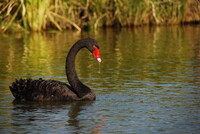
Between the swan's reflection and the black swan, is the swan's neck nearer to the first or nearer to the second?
the black swan

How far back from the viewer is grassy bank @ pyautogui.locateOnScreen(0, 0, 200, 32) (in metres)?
20.1

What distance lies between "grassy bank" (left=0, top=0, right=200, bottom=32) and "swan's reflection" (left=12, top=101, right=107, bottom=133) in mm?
10804

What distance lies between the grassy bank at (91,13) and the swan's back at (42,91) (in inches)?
407

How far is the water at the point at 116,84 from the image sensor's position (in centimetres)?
699

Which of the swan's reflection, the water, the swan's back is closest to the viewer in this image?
the swan's reflection

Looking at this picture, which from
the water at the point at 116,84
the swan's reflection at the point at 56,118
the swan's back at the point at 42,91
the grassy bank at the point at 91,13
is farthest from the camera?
the grassy bank at the point at 91,13

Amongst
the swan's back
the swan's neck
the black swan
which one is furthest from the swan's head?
the swan's back

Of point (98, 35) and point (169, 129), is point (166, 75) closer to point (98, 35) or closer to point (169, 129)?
point (169, 129)

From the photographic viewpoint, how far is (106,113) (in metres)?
7.64

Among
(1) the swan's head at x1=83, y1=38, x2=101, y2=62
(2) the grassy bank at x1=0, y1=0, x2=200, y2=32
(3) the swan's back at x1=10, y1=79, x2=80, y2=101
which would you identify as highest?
(2) the grassy bank at x1=0, y1=0, x2=200, y2=32

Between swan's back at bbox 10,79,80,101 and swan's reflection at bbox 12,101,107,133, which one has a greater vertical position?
swan's back at bbox 10,79,80,101

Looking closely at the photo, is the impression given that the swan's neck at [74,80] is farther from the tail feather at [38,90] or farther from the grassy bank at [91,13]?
the grassy bank at [91,13]

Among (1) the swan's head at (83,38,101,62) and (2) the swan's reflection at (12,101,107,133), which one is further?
(1) the swan's head at (83,38,101,62)

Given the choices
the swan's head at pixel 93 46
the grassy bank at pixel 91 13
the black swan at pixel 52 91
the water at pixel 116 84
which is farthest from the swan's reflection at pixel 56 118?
the grassy bank at pixel 91 13
